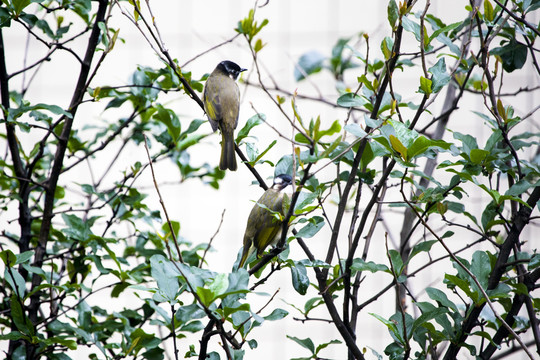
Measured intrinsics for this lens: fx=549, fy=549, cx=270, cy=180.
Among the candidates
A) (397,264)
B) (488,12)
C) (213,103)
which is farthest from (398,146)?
(213,103)

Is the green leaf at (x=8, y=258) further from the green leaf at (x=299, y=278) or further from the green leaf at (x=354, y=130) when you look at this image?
the green leaf at (x=354, y=130)

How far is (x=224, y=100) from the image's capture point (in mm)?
2871

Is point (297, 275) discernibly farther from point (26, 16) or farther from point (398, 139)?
point (26, 16)

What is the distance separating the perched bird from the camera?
8.71ft

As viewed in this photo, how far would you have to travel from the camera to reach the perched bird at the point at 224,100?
8.71 ft

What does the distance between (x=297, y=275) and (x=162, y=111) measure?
0.93 m

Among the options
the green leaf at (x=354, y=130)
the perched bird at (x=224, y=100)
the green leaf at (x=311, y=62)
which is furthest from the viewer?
the perched bird at (x=224, y=100)

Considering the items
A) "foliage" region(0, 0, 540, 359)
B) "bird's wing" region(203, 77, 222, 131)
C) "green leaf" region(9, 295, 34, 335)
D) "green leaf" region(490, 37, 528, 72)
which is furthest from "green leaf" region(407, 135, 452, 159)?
"bird's wing" region(203, 77, 222, 131)

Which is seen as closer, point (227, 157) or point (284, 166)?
point (284, 166)

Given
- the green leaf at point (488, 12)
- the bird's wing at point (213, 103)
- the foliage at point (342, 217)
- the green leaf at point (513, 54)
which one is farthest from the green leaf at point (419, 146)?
the bird's wing at point (213, 103)

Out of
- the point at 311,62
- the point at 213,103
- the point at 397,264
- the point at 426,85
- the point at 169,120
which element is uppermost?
the point at 213,103

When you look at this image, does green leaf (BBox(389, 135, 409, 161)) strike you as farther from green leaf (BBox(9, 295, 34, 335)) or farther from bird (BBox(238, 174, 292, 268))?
green leaf (BBox(9, 295, 34, 335))

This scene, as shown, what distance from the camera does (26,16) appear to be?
182 centimetres

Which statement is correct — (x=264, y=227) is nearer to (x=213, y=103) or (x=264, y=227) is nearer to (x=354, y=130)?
(x=354, y=130)
